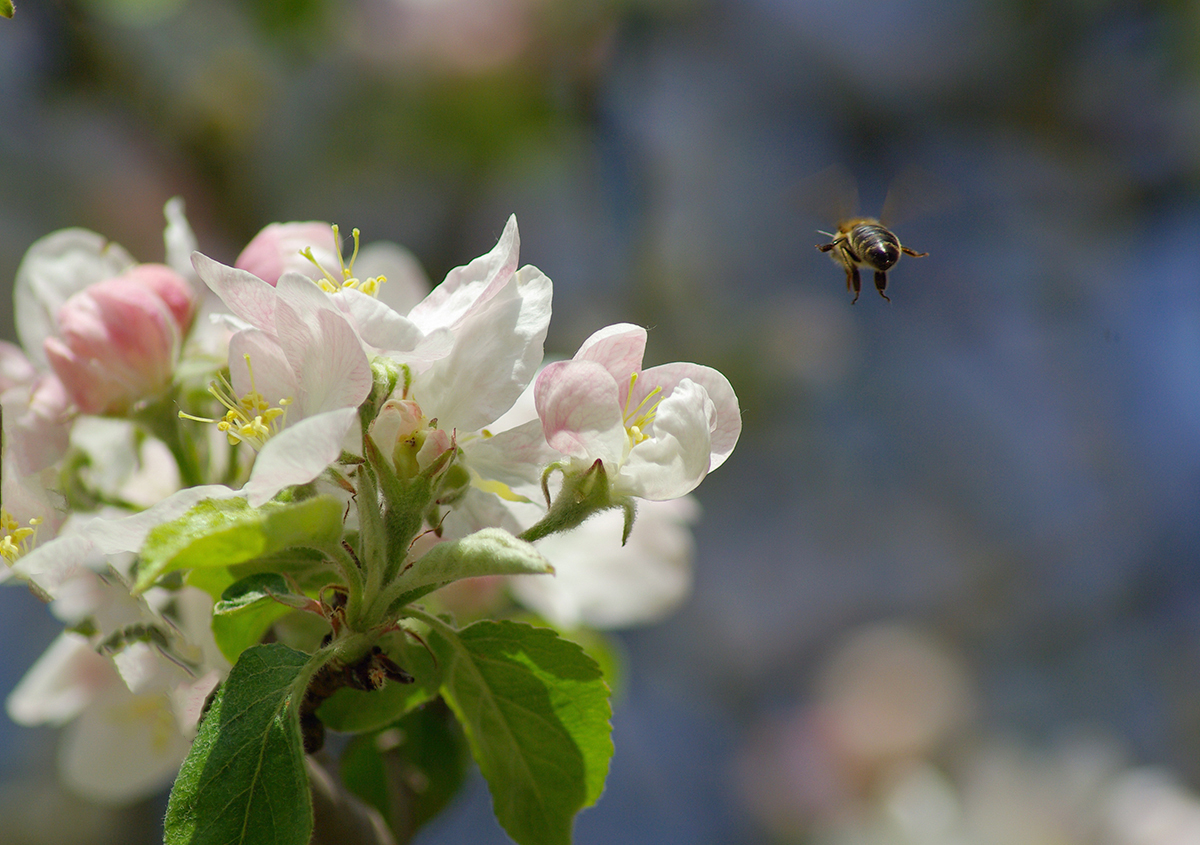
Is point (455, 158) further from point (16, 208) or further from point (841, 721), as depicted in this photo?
point (841, 721)

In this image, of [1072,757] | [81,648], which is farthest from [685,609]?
[81,648]

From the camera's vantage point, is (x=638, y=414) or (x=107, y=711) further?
(x=107, y=711)

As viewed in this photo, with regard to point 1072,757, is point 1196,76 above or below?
above

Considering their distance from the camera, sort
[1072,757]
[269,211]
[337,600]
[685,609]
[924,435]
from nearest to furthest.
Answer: [337,600] → [1072,757] → [269,211] → [685,609] → [924,435]

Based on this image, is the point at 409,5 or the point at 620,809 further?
the point at 620,809

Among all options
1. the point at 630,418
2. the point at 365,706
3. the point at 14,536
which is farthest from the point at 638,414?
the point at 14,536

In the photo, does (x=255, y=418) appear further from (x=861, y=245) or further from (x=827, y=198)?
(x=827, y=198)
